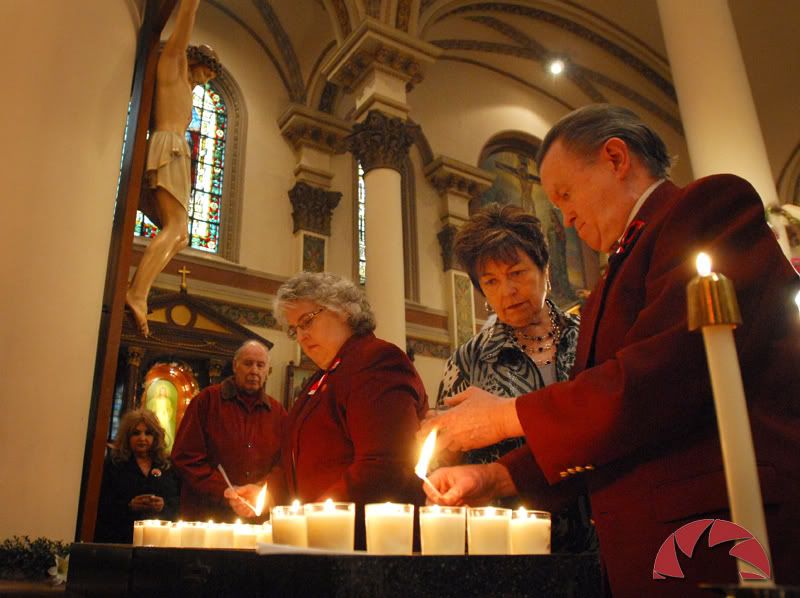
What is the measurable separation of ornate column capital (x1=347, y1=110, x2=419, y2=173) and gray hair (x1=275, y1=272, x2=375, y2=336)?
6.24m

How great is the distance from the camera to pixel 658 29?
507 inches

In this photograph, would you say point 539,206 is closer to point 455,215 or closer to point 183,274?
point 455,215

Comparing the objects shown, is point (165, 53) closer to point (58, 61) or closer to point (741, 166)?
point (58, 61)

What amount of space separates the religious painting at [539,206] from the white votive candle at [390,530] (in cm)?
1241

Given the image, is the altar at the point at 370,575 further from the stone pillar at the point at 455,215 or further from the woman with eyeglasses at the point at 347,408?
the stone pillar at the point at 455,215

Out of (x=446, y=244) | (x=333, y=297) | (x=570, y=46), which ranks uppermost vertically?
(x=570, y=46)

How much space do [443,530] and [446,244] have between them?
36.3 ft

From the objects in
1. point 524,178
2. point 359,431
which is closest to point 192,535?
point 359,431

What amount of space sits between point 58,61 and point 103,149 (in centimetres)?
38

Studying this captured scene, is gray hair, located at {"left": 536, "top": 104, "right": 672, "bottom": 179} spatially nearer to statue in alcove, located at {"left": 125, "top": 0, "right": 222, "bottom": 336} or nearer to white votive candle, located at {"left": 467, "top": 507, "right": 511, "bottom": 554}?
white votive candle, located at {"left": 467, "top": 507, "right": 511, "bottom": 554}

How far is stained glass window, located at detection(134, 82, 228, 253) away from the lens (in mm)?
9953

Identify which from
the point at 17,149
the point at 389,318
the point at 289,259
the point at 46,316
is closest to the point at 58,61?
the point at 17,149

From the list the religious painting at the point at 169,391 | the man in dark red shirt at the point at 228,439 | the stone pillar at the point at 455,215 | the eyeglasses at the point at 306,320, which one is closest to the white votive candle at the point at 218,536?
the eyeglasses at the point at 306,320

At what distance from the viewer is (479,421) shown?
47.3 inches
